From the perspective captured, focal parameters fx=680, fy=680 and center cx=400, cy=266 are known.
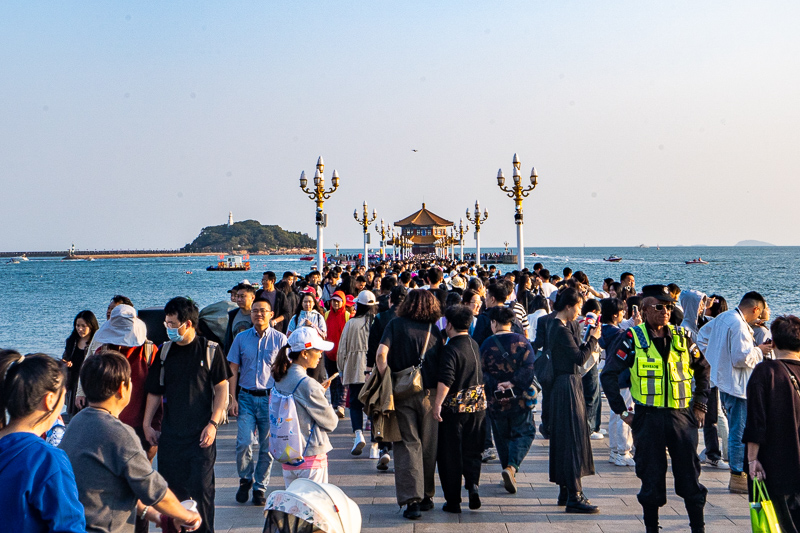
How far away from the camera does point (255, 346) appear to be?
6281 millimetres

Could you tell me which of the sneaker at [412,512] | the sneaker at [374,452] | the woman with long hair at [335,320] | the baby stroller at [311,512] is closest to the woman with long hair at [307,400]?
the sneaker at [412,512]

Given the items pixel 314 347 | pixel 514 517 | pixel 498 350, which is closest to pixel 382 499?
pixel 514 517

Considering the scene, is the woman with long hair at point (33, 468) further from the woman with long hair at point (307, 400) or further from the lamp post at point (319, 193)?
the lamp post at point (319, 193)

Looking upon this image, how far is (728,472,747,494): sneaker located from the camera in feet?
20.3

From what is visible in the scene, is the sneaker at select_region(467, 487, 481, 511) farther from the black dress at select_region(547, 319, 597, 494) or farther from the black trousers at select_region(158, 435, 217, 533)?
the black trousers at select_region(158, 435, 217, 533)

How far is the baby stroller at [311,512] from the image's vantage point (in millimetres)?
2910

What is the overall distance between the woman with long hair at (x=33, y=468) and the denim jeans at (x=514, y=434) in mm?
4646

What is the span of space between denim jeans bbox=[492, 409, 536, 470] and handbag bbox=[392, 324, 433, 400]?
1208 millimetres

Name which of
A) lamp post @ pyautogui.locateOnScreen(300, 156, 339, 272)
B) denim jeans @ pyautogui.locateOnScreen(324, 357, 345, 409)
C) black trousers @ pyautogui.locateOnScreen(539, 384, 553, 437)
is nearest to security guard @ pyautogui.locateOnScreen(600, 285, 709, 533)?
black trousers @ pyautogui.locateOnScreen(539, 384, 553, 437)

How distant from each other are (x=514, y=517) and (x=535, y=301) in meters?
4.77

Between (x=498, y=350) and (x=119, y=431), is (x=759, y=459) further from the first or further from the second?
(x=119, y=431)

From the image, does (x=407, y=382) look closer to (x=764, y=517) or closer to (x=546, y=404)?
(x=546, y=404)

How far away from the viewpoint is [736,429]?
6289 mm

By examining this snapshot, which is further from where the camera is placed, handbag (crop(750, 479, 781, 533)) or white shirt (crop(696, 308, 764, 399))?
white shirt (crop(696, 308, 764, 399))
